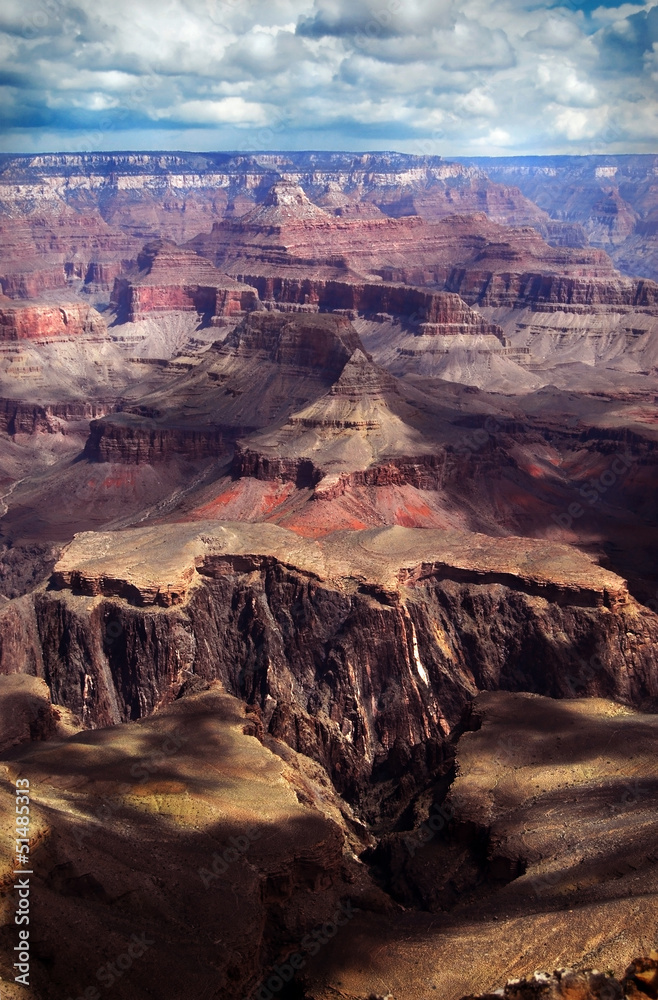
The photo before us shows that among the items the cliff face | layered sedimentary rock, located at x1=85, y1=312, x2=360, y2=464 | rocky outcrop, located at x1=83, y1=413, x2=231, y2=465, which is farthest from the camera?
layered sedimentary rock, located at x1=85, y1=312, x2=360, y2=464

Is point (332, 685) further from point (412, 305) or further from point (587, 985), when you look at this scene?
A: point (412, 305)

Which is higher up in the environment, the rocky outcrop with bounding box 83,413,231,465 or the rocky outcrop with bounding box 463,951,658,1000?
the rocky outcrop with bounding box 463,951,658,1000

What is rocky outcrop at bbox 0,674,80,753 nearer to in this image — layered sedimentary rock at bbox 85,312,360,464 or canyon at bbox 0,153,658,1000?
canyon at bbox 0,153,658,1000

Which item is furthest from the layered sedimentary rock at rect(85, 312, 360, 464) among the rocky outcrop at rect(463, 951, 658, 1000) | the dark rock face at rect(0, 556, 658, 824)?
the rocky outcrop at rect(463, 951, 658, 1000)

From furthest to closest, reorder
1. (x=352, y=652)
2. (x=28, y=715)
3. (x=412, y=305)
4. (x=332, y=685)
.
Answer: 1. (x=412, y=305)
2. (x=352, y=652)
3. (x=332, y=685)
4. (x=28, y=715)

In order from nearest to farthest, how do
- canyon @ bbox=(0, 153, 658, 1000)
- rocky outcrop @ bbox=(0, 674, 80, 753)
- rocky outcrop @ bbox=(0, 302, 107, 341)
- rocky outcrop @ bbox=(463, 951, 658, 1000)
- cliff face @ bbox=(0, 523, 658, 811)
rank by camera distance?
rocky outcrop @ bbox=(463, 951, 658, 1000)
canyon @ bbox=(0, 153, 658, 1000)
rocky outcrop @ bbox=(0, 674, 80, 753)
cliff face @ bbox=(0, 523, 658, 811)
rocky outcrop @ bbox=(0, 302, 107, 341)

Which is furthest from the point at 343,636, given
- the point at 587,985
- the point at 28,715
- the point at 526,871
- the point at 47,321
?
the point at 47,321

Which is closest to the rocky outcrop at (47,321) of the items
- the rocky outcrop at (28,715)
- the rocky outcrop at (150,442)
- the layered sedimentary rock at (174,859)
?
the rocky outcrop at (150,442)
